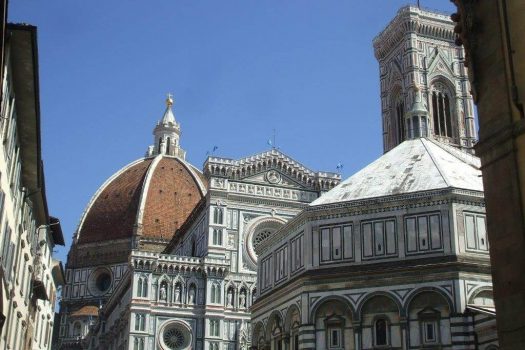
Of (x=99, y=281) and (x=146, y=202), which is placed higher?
(x=146, y=202)

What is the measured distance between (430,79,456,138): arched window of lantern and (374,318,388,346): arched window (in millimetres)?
47792

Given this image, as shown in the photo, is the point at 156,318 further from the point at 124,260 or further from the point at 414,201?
the point at 124,260

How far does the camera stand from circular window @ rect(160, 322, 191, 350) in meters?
55.1

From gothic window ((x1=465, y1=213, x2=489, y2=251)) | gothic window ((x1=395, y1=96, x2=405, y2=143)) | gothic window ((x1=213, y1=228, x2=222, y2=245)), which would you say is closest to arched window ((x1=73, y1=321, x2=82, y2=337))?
gothic window ((x1=213, y1=228, x2=222, y2=245))

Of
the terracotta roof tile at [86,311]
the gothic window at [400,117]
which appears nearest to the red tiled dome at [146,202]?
the terracotta roof tile at [86,311]

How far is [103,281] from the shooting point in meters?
96.5

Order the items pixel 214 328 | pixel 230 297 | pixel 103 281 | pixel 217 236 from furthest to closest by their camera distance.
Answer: pixel 103 281 → pixel 217 236 → pixel 230 297 → pixel 214 328

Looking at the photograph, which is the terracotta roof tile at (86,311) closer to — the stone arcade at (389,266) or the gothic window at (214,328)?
the gothic window at (214,328)

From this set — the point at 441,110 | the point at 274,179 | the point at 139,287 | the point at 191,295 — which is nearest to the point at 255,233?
the point at 274,179

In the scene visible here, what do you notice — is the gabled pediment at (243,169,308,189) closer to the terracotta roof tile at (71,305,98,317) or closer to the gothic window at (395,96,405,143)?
the gothic window at (395,96,405,143)

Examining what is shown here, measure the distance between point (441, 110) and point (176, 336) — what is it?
36797mm

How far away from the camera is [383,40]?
8106cm

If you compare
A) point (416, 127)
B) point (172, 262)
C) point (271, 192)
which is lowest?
point (172, 262)

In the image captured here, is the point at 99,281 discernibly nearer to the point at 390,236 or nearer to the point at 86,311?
the point at 86,311
